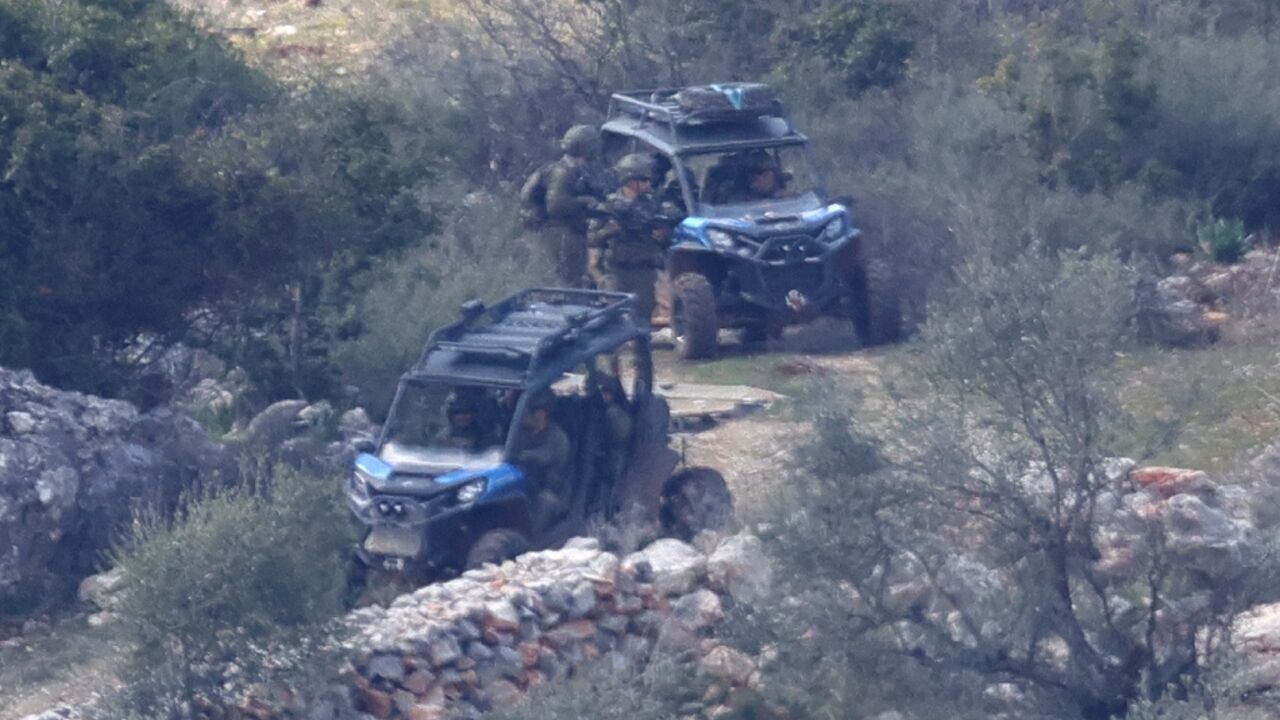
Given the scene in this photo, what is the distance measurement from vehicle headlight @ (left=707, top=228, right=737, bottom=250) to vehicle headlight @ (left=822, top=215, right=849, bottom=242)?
75 cm

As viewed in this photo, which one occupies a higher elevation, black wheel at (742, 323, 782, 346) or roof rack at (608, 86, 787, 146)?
roof rack at (608, 86, 787, 146)

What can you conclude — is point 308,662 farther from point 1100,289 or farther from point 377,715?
point 1100,289

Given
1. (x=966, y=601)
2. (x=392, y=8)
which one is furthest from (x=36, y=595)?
(x=392, y=8)

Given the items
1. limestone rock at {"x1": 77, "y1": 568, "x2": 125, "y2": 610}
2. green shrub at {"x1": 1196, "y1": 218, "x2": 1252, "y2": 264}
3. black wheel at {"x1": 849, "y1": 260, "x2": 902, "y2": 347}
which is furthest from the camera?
green shrub at {"x1": 1196, "y1": 218, "x2": 1252, "y2": 264}

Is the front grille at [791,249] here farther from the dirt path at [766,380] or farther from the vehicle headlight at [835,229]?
the dirt path at [766,380]

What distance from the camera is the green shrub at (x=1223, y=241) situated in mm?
16172

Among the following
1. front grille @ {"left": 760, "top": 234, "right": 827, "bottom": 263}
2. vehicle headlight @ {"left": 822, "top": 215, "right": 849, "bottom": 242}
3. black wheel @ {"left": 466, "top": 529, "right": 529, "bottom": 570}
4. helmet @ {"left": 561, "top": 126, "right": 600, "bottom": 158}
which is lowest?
black wheel @ {"left": 466, "top": 529, "right": 529, "bottom": 570}

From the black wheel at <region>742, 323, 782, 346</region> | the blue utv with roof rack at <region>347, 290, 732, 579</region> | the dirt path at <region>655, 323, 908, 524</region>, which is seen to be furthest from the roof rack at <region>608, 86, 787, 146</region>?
the blue utv with roof rack at <region>347, 290, 732, 579</region>

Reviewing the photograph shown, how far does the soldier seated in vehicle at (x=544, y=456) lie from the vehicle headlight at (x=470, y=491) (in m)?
0.33

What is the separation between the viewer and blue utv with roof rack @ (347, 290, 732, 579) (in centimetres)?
949

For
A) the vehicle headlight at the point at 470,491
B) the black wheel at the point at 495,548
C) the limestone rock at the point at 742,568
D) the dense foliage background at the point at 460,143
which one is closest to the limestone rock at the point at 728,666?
the limestone rock at the point at 742,568

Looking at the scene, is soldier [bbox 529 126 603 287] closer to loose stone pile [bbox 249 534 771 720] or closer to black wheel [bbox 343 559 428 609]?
black wheel [bbox 343 559 428 609]

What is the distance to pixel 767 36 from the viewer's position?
21.7 m

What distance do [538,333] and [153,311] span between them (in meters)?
3.13
